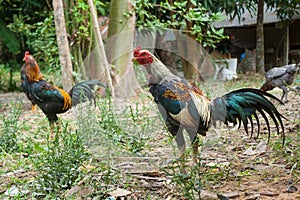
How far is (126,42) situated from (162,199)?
5.58 meters

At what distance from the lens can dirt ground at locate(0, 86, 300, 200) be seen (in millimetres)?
2585

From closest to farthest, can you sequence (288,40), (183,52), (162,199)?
(162,199)
(183,52)
(288,40)

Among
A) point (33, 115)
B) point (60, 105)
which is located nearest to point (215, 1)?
point (33, 115)

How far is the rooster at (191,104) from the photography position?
2824 mm

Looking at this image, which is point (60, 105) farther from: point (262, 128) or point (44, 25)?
point (44, 25)

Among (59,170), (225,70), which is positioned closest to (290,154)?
(59,170)

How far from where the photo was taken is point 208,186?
2682 mm

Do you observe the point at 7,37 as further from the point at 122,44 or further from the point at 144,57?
the point at 144,57

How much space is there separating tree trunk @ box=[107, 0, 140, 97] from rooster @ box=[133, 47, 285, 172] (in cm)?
458

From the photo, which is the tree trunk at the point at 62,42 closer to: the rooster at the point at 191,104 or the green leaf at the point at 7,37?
the rooster at the point at 191,104

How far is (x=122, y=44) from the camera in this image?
7.75 metres

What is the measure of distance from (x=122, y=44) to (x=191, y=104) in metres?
5.11

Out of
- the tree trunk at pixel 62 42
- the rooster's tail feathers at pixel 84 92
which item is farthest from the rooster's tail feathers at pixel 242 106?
the tree trunk at pixel 62 42

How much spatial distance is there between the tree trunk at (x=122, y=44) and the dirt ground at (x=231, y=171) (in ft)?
11.8
